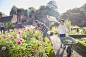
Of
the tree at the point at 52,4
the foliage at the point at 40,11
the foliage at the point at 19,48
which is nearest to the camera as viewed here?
the foliage at the point at 19,48

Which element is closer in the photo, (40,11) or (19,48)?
(19,48)

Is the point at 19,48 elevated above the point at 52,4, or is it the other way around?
the point at 52,4

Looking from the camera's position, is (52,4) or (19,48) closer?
(19,48)

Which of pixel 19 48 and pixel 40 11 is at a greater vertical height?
pixel 40 11

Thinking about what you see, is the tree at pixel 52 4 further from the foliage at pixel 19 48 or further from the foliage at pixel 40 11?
the foliage at pixel 19 48

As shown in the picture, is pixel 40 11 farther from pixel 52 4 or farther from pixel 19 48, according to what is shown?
pixel 19 48

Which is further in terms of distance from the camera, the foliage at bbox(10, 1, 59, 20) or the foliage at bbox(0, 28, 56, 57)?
the foliage at bbox(10, 1, 59, 20)

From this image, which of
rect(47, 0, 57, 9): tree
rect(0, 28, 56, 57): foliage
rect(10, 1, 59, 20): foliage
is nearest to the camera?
rect(0, 28, 56, 57): foliage

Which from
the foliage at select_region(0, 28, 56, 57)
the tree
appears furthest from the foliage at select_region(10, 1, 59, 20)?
the foliage at select_region(0, 28, 56, 57)

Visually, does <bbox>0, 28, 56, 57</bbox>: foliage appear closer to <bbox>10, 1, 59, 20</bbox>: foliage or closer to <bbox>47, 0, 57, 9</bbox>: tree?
Result: <bbox>10, 1, 59, 20</bbox>: foliage

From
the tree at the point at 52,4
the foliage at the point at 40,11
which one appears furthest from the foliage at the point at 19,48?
the tree at the point at 52,4

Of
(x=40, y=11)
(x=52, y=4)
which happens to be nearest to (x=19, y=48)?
(x=40, y=11)

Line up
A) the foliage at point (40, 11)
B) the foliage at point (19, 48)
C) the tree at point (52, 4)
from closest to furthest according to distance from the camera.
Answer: the foliage at point (19, 48)
the foliage at point (40, 11)
the tree at point (52, 4)

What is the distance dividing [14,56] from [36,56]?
73 centimetres
